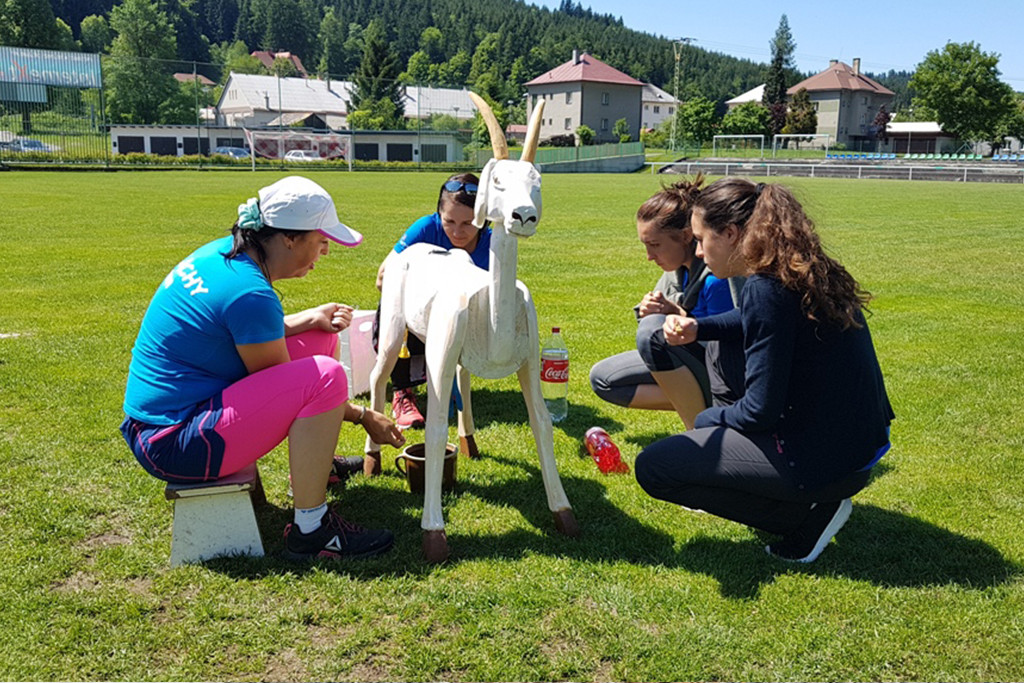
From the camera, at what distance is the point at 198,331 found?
138 inches

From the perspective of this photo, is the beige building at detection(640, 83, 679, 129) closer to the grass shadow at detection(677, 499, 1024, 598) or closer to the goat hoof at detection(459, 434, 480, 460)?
the goat hoof at detection(459, 434, 480, 460)

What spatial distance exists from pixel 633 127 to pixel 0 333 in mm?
107901

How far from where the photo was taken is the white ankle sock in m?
3.77

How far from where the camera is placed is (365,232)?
1717cm

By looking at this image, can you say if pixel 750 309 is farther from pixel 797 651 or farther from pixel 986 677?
pixel 986 677

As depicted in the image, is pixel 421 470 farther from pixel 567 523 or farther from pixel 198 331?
pixel 198 331

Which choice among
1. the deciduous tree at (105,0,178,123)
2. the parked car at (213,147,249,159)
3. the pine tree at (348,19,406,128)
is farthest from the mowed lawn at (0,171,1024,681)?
the pine tree at (348,19,406,128)

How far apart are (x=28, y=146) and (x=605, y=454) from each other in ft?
167

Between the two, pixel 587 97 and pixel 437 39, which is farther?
pixel 437 39

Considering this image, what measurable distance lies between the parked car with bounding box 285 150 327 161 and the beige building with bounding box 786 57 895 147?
239 feet

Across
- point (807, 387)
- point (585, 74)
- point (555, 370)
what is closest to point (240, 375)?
point (807, 387)

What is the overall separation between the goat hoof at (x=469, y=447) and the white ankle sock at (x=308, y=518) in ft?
5.09

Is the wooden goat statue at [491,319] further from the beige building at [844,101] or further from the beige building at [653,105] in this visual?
the beige building at [653,105]

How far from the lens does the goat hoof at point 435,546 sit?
3805 mm
